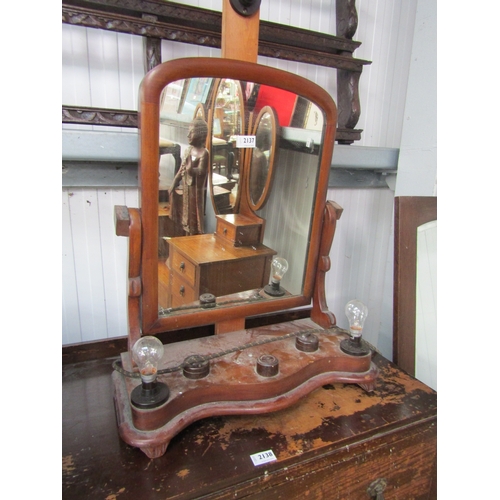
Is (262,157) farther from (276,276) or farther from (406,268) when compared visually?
(406,268)

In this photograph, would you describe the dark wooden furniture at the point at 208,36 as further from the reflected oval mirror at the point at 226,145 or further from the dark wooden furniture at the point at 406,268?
the dark wooden furniture at the point at 406,268

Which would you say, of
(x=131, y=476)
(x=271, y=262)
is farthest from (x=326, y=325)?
(x=131, y=476)

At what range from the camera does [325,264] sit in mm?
949

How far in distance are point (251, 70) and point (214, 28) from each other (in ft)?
1.01

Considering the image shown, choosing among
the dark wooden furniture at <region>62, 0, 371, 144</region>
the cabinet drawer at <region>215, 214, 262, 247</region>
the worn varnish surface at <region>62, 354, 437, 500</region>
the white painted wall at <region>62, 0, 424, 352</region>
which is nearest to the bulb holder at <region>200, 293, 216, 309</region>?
the cabinet drawer at <region>215, 214, 262, 247</region>

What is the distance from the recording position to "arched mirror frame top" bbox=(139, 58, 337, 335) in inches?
26.4

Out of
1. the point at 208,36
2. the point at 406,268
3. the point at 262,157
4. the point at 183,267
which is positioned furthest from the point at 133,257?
the point at 406,268

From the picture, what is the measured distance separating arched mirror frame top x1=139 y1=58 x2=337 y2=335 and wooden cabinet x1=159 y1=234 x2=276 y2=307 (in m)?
0.03

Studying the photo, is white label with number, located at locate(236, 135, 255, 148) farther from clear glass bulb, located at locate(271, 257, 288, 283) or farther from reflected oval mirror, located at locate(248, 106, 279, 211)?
clear glass bulb, located at locate(271, 257, 288, 283)

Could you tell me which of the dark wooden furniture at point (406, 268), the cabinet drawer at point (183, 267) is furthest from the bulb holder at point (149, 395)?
the dark wooden furniture at point (406, 268)

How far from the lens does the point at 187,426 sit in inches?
27.0

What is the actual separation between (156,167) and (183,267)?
0.71ft
